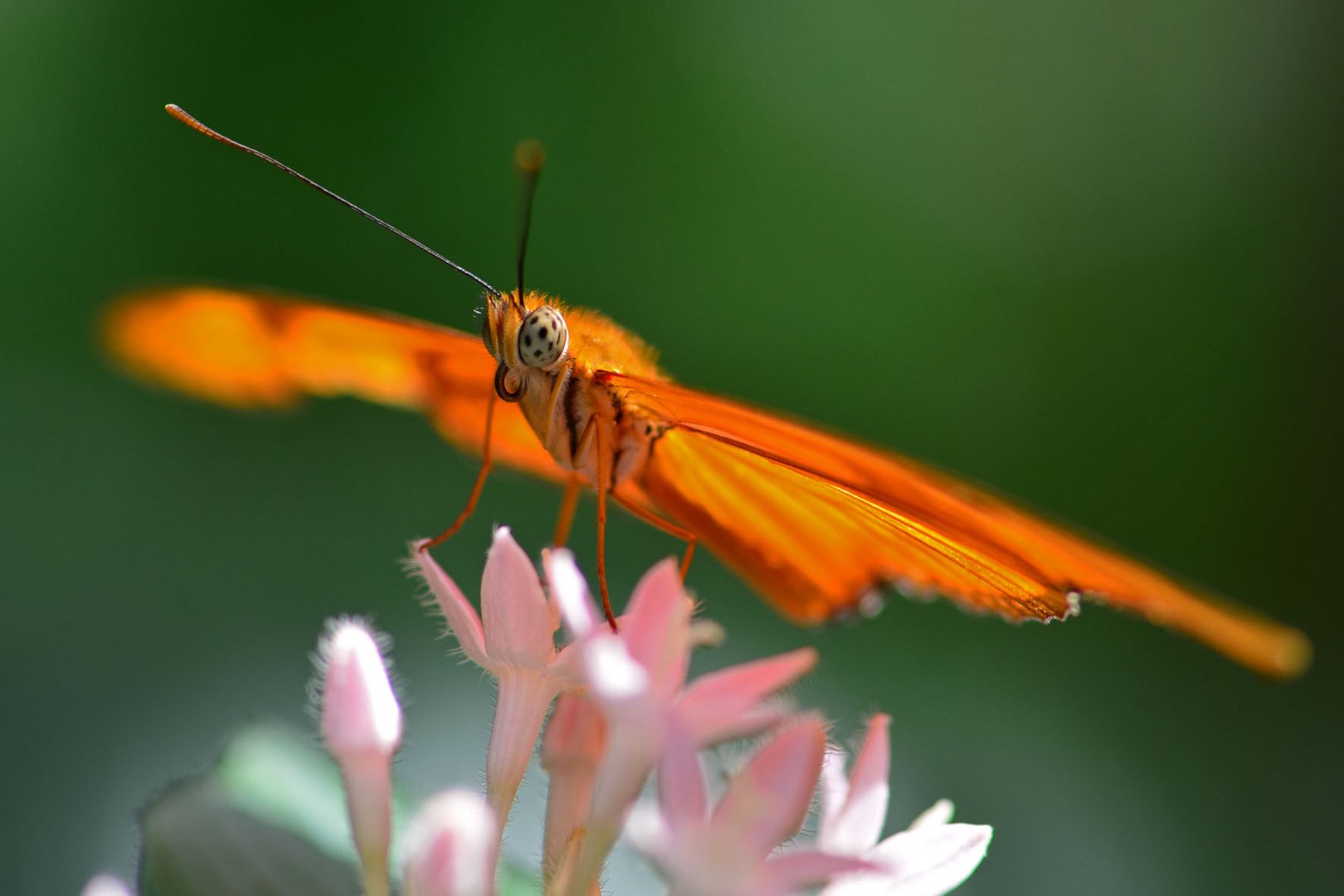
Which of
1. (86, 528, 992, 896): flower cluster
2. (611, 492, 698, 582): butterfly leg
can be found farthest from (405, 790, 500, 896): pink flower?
(611, 492, 698, 582): butterfly leg

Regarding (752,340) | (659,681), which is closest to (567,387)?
(659,681)

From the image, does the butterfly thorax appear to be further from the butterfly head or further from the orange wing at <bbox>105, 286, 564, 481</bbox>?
the orange wing at <bbox>105, 286, 564, 481</bbox>

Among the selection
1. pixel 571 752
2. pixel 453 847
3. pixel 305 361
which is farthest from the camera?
pixel 305 361

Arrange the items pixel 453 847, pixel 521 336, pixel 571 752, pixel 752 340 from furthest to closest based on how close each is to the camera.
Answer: pixel 752 340, pixel 521 336, pixel 571 752, pixel 453 847

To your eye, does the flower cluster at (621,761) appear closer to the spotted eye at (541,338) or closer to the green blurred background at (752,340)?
the spotted eye at (541,338)

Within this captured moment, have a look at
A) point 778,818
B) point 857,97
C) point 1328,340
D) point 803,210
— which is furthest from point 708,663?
point 778,818

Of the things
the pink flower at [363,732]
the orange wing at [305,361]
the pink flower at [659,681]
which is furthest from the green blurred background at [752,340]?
the pink flower at [659,681]

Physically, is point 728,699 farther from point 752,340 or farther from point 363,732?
point 752,340
